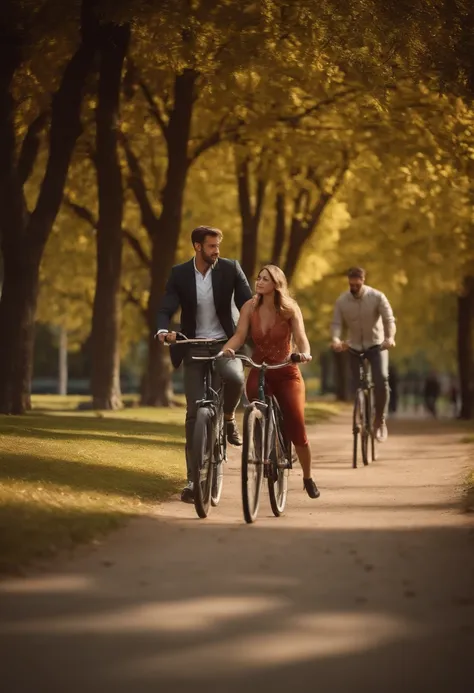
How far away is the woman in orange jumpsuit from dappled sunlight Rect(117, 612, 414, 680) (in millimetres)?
4467

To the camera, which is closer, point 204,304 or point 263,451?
point 263,451

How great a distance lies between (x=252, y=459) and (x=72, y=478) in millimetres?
2767

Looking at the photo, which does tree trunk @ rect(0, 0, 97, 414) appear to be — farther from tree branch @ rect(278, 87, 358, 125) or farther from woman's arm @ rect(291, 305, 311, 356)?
woman's arm @ rect(291, 305, 311, 356)

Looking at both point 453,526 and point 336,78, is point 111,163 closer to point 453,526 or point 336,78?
point 336,78

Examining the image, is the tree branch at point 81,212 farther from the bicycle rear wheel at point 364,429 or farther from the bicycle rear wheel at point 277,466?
the bicycle rear wheel at point 277,466

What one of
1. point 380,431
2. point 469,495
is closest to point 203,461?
point 469,495

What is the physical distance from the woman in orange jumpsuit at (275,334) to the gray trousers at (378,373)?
622 centimetres

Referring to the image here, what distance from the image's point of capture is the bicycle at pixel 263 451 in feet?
36.0

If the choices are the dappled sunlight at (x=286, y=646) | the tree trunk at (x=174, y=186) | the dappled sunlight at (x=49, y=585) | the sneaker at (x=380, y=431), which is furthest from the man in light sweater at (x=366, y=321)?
the tree trunk at (x=174, y=186)

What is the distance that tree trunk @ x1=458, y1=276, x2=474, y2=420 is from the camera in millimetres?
39938

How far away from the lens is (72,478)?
43.9 ft

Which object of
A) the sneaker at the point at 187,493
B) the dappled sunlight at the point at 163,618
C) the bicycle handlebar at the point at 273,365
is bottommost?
the dappled sunlight at the point at 163,618

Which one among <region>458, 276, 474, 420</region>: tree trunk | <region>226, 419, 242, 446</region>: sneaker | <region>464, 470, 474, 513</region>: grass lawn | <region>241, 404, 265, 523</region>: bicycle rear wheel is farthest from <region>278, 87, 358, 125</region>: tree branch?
<region>241, 404, 265, 523</region>: bicycle rear wheel

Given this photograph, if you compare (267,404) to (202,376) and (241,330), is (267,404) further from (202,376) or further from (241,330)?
(202,376)
